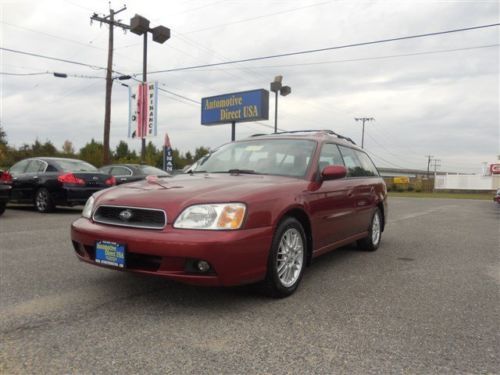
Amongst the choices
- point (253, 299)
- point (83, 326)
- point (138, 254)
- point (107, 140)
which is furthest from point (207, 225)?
point (107, 140)

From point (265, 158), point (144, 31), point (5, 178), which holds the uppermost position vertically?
point (144, 31)

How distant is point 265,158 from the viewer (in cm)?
444

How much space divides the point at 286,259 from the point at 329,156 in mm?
1543

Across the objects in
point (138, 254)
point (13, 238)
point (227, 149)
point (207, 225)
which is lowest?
point (13, 238)

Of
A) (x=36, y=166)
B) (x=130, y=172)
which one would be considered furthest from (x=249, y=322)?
(x=130, y=172)

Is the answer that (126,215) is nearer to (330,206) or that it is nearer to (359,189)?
(330,206)

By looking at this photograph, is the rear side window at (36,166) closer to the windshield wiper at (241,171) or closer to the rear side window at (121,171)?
the rear side window at (121,171)

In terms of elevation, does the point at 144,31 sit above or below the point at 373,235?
above

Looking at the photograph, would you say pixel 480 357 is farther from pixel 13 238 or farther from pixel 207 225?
pixel 13 238

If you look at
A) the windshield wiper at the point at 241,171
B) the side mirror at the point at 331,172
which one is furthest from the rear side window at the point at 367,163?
the windshield wiper at the point at 241,171

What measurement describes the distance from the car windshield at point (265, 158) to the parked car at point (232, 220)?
1cm

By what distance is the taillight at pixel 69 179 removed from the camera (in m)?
9.64

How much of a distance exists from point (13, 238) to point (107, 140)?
49.0 ft

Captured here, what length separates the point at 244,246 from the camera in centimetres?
310
